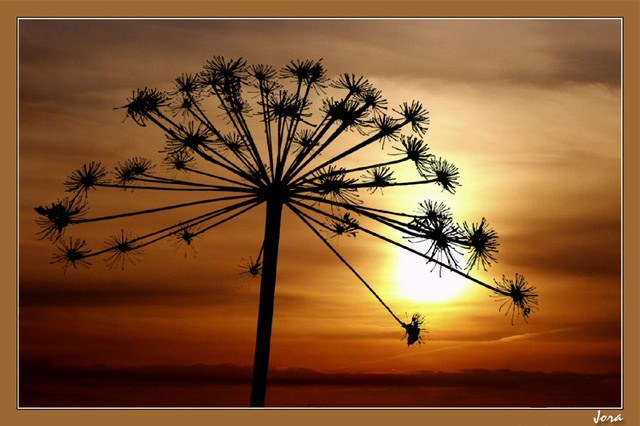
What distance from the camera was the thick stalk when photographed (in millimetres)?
12398

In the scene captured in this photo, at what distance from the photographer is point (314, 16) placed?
46.8 feet

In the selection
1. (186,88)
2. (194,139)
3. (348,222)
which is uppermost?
(186,88)

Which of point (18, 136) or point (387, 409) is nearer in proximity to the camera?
point (387, 409)

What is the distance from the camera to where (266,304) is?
12500 millimetres

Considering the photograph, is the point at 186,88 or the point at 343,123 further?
the point at 186,88

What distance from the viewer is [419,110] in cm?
1418

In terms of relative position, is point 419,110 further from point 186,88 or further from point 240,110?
point 186,88

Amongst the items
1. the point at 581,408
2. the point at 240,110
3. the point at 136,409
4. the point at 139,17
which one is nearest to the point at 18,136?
the point at 139,17

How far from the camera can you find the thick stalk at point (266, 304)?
12.4 m

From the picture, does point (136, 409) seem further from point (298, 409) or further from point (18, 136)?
point (18, 136)

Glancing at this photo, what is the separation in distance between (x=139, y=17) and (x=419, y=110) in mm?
4726

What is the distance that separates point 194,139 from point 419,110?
3546 millimetres

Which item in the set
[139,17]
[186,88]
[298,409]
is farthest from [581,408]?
[139,17]

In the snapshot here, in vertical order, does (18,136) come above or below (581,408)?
above
